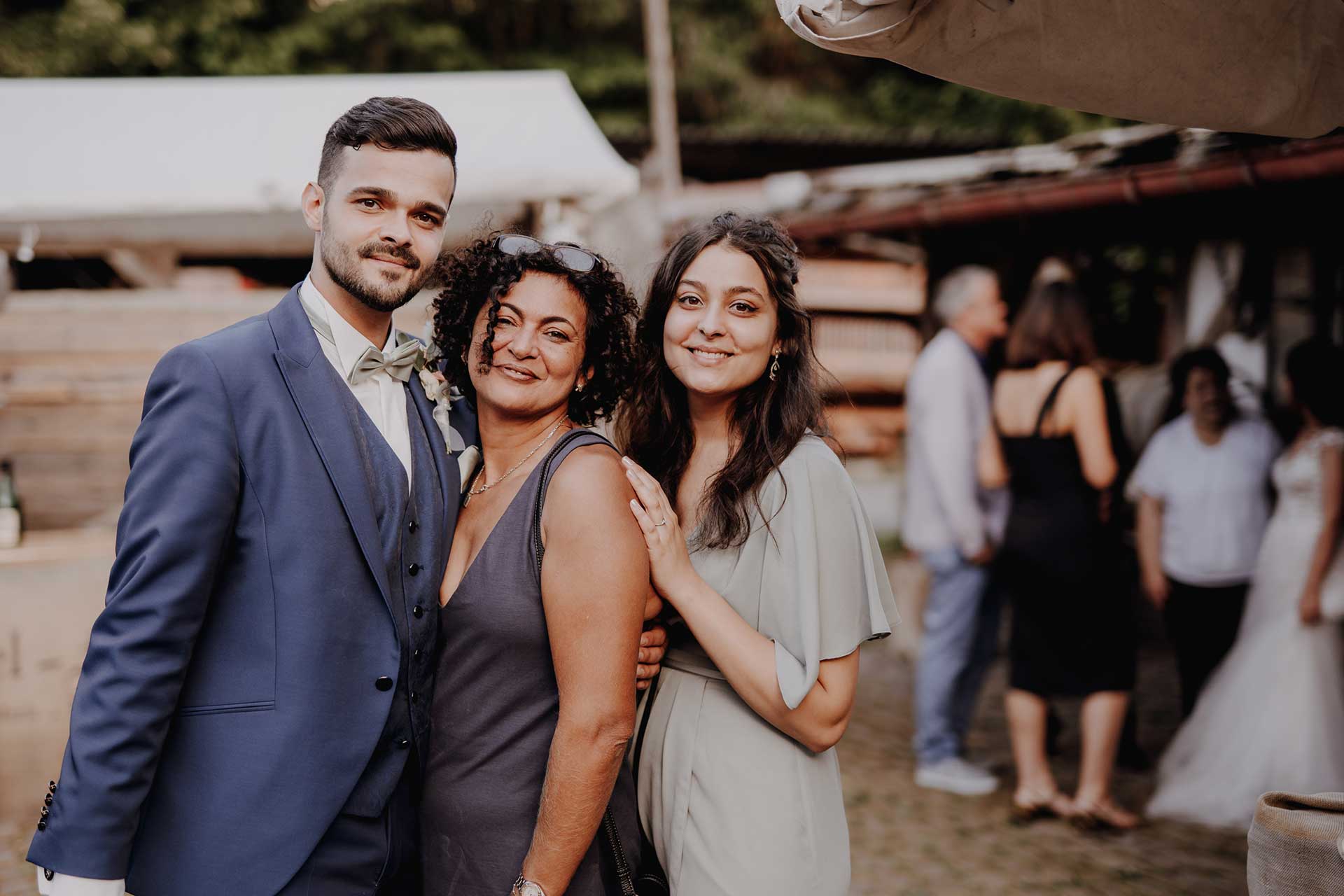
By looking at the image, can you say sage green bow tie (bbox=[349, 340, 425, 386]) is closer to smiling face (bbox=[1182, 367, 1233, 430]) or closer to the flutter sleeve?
the flutter sleeve

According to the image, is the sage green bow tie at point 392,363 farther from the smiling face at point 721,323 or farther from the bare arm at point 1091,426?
the bare arm at point 1091,426

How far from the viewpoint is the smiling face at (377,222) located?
2.03 metres

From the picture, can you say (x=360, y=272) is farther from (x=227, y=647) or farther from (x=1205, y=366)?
(x=1205, y=366)

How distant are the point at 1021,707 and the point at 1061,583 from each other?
1.87 ft

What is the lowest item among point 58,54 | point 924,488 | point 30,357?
point 924,488

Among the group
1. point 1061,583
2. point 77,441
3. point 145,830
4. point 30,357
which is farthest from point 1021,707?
point 30,357

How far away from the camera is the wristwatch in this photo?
5.96ft

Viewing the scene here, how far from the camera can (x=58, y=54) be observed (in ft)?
42.5

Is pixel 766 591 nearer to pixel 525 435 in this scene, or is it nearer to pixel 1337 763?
pixel 525 435

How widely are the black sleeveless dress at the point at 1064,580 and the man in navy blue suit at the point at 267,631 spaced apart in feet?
10.6

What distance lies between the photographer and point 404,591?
1912mm

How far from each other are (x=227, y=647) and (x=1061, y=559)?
3649 mm

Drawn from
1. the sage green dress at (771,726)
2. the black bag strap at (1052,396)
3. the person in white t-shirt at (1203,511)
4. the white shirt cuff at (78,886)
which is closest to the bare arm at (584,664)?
the sage green dress at (771,726)

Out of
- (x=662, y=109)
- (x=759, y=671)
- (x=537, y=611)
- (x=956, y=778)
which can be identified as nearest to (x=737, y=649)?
(x=759, y=671)
